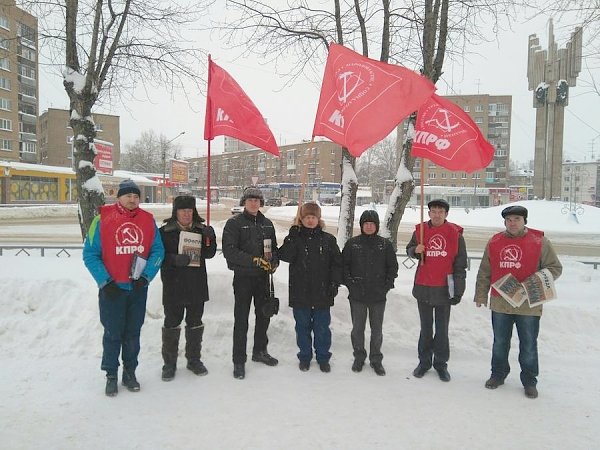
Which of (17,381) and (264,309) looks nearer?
(17,381)

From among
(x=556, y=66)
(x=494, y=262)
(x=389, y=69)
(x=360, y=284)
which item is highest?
(x=556, y=66)

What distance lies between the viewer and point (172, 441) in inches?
131

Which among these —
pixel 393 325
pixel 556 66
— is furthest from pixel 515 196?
pixel 393 325

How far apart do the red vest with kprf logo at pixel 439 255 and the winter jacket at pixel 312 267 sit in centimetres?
95

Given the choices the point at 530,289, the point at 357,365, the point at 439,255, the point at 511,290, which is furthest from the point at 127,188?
the point at 530,289

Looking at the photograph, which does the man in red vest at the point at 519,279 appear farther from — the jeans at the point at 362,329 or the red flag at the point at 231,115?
the red flag at the point at 231,115

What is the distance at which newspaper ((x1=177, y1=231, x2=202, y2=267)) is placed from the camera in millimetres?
4605

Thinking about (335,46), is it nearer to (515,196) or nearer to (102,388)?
(102,388)

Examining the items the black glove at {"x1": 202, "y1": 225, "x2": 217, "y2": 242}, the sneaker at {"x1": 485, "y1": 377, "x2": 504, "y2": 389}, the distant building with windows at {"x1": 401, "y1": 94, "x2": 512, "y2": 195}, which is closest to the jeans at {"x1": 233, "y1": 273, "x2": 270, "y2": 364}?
the black glove at {"x1": 202, "y1": 225, "x2": 217, "y2": 242}

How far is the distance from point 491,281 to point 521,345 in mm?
693

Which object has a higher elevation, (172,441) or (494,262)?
(494,262)

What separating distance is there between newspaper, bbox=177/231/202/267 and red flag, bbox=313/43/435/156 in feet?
5.84

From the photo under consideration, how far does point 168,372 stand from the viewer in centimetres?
450

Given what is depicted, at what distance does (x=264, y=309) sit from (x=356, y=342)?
1.10m
